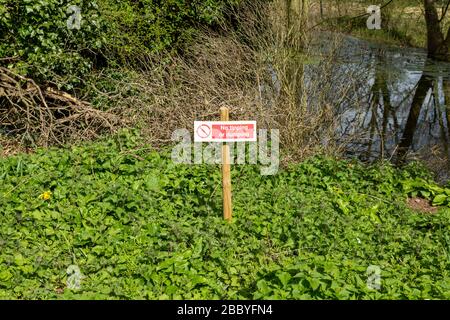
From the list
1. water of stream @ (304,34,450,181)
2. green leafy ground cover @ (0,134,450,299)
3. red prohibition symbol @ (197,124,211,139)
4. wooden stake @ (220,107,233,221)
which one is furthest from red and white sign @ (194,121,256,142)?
water of stream @ (304,34,450,181)

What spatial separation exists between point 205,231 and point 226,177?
0.59 meters

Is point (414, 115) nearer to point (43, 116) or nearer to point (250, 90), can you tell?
point (250, 90)

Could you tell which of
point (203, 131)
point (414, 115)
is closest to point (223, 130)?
point (203, 131)

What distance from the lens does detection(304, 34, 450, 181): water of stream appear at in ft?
31.3

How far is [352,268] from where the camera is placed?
15.3 feet

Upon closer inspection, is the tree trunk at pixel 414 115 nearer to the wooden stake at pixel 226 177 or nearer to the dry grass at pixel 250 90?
the dry grass at pixel 250 90

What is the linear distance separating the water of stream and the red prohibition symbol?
396cm

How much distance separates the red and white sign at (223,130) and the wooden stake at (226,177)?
4.7 inches

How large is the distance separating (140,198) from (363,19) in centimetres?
1505

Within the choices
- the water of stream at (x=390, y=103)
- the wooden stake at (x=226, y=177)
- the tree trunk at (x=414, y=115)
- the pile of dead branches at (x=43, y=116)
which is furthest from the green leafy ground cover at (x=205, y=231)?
the tree trunk at (x=414, y=115)

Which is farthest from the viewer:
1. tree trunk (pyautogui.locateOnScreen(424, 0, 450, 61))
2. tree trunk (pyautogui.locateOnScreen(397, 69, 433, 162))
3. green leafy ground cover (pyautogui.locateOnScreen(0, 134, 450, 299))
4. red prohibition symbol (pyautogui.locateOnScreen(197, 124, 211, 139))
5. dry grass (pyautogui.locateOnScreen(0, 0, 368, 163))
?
tree trunk (pyautogui.locateOnScreen(424, 0, 450, 61))

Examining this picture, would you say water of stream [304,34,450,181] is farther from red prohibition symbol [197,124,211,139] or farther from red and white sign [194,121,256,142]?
red prohibition symbol [197,124,211,139]

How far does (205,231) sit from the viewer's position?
5.65 metres

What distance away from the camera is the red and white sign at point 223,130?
559cm
